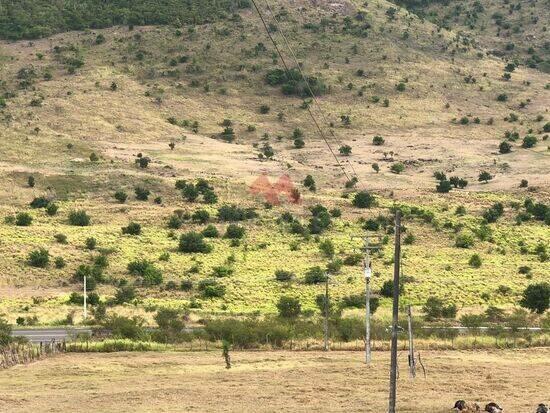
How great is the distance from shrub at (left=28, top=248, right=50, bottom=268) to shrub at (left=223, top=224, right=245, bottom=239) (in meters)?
19.8

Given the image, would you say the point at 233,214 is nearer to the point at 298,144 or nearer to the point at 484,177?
the point at 298,144

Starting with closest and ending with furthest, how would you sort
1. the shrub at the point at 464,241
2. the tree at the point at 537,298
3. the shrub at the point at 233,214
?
the tree at the point at 537,298, the shrub at the point at 464,241, the shrub at the point at 233,214

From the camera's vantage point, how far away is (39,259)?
86562mm

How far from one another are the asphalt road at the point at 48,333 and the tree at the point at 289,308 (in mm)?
14467

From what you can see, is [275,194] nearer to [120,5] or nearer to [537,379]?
[537,379]

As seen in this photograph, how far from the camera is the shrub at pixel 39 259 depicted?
86562 mm

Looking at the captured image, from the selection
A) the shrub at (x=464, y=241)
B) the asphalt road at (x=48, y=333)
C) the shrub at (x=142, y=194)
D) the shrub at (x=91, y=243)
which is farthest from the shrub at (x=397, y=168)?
the asphalt road at (x=48, y=333)

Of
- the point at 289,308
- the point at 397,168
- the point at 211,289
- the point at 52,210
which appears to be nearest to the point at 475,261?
the point at 289,308

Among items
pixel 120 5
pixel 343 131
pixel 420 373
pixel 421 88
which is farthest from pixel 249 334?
pixel 120 5

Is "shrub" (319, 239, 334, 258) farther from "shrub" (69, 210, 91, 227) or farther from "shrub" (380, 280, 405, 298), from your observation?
"shrub" (69, 210, 91, 227)

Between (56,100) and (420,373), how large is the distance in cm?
10911

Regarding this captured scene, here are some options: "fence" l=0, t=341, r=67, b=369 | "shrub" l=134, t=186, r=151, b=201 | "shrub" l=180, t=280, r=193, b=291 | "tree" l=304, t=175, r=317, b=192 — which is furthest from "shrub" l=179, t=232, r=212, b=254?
"fence" l=0, t=341, r=67, b=369

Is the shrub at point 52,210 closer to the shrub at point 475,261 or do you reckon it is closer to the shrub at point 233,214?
the shrub at point 233,214

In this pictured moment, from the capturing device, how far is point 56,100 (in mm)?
146875
